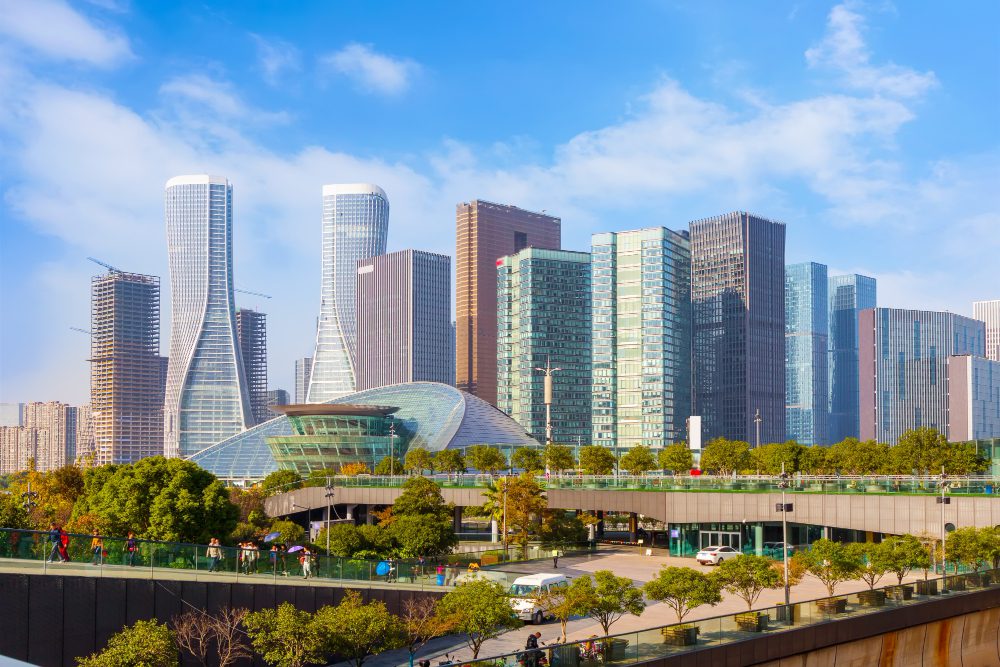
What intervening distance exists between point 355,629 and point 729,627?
1243 centimetres

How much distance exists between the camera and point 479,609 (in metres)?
34.2

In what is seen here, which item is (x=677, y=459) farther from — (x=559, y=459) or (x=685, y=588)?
(x=685, y=588)

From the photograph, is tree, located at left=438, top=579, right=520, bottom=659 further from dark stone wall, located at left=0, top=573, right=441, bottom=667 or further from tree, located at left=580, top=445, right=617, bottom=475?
tree, located at left=580, top=445, right=617, bottom=475

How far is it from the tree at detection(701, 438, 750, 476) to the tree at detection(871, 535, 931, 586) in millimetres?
44885

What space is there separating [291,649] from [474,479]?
189 ft

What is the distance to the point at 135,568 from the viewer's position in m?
32.3

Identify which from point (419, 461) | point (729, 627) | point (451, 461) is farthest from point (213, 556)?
point (419, 461)

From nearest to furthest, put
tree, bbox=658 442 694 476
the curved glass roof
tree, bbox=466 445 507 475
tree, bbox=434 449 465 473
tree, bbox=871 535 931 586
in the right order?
tree, bbox=871 535 931 586 < tree, bbox=658 442 694 476 < tree, bbox=466 445 507 475 < tree, bbox=434 449 465 473 < the curved glass roof

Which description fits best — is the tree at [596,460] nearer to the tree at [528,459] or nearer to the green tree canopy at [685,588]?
the tree at [528,459]

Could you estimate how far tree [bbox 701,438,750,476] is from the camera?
3602 inches

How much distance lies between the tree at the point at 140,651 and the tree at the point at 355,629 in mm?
5698

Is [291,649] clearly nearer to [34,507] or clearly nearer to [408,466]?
[34,507]

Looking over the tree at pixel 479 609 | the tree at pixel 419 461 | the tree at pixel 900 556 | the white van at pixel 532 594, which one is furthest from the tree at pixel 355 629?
the tree at pixel 419 461

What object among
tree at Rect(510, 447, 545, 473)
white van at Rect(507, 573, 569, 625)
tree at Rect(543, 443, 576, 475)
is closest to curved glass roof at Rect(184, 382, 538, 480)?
tree at Rect(510, 447, 545, 473)
